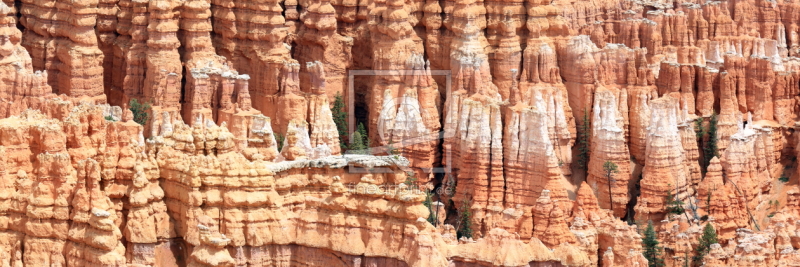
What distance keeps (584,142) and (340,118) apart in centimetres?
742

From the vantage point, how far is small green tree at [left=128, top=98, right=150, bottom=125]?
7444 centimetres

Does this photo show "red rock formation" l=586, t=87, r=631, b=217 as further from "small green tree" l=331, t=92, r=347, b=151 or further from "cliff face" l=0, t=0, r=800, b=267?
"small green tree" l=331, t=92, r=347, b=151

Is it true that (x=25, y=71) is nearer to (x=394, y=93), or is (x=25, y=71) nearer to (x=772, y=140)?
(x=394, y=93)

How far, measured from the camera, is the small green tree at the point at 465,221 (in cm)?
7319

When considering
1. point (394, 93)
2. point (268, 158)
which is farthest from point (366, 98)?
point (268, 158)

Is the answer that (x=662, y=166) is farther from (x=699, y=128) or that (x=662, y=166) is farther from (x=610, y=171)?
(x=699, y=128)

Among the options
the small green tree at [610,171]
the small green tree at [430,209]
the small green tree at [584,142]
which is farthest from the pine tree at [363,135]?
the small green tree at [610,171]

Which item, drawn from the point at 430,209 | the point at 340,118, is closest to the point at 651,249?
the point at 430,209

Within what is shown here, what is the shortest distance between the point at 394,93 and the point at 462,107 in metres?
2.44

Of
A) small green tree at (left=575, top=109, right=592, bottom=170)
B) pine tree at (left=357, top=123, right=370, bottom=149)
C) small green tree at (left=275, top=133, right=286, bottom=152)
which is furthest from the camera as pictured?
small green tree at (left=575, top=109, right=592, bottom=170)

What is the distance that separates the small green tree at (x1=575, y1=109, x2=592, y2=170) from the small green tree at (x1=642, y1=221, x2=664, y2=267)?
524cm

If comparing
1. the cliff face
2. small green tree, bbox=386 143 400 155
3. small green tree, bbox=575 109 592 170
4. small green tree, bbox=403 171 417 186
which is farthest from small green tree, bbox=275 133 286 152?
small green tree, bbox=575 109 592 170

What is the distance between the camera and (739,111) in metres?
80.5

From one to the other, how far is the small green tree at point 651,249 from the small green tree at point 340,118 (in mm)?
10006
